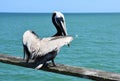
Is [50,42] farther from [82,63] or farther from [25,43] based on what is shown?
[82,63]

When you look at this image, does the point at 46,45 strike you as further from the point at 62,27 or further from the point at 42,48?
the point at 62,27

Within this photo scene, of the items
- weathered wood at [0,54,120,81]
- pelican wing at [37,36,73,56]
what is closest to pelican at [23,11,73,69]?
pelican wing at [37,36,73,56]

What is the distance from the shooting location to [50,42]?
472cm

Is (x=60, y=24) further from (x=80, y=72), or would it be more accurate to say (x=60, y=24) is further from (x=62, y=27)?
(x=80, y=72)

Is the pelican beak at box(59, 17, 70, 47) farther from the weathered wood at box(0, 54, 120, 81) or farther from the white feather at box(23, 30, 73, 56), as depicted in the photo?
the weathered wood at box(0, 54, 120, 81)

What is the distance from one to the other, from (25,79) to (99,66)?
5.70 metres

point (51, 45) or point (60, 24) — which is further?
point (60, 24)

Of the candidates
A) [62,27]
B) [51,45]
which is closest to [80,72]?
[51,45]

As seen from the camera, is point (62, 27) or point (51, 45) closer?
point (51, 45)

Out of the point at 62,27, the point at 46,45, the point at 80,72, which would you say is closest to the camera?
the point at 80,72

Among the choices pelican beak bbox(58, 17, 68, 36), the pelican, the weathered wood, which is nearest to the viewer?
the weathered wood

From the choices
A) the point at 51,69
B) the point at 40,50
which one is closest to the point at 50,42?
the point at 40,50

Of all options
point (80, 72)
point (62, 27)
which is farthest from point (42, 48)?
point (80, 72)

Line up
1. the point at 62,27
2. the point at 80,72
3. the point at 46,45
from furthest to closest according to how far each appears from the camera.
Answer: the point at 62,27 → the point at 46,45 → the point at 80,72
